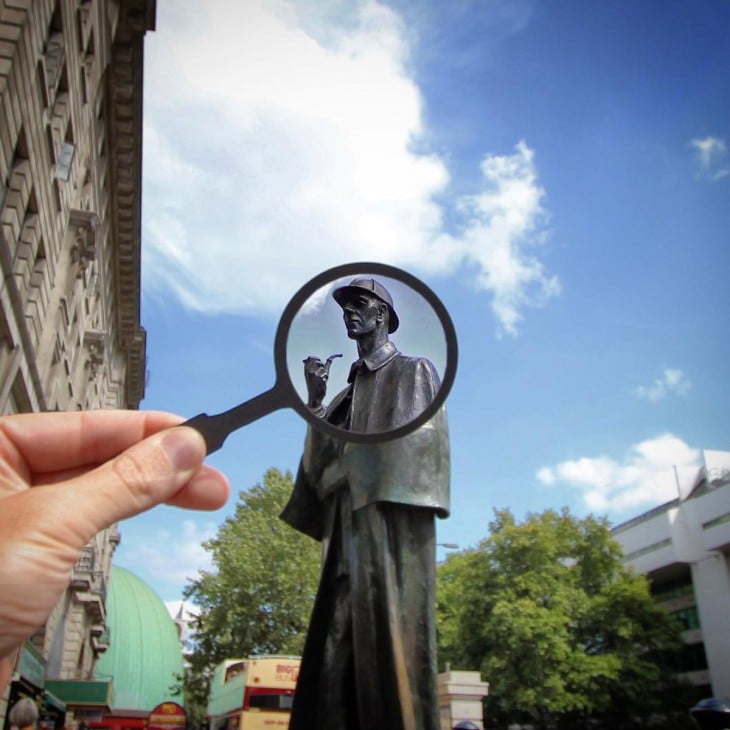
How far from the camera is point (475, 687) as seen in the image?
12.0 metres

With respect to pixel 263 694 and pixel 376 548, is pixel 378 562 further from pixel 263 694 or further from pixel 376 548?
pixel 263 694

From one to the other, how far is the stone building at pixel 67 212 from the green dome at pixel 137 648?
115ft

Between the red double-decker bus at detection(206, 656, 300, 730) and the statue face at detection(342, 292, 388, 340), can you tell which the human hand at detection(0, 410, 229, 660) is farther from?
the red double-decker bus at detection(206, 656, 300, 730)

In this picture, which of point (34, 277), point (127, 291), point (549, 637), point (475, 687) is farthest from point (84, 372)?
point (549, 637)

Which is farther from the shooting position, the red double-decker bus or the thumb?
the red double-decker bus

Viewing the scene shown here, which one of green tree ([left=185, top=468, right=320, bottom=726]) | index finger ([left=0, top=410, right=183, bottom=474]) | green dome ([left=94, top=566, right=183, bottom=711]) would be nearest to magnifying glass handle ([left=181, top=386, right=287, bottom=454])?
index finger ([left=0, top=410, right=183, bottom=474])

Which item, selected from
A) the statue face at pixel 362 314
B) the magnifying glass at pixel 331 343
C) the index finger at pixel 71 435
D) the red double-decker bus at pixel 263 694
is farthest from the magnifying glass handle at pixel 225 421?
the red double-decker bus at pixel 263 694

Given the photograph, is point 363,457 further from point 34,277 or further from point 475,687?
point 34,277

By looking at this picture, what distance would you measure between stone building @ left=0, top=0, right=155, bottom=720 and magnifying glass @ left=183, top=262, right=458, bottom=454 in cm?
1372

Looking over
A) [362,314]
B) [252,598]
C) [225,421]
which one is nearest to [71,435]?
[225,421]

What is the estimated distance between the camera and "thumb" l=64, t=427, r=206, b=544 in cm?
209

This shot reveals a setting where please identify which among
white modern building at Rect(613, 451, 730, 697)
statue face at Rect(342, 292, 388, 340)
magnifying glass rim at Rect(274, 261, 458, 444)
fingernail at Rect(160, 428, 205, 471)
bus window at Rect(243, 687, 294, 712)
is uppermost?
white modern building at Rect(613, 451, 730, 697)

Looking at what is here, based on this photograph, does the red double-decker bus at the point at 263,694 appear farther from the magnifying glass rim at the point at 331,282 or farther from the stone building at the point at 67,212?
the magnifying glass rim at the point at 331,282

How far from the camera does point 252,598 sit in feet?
114
